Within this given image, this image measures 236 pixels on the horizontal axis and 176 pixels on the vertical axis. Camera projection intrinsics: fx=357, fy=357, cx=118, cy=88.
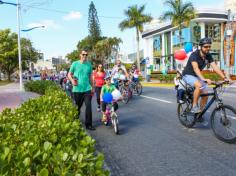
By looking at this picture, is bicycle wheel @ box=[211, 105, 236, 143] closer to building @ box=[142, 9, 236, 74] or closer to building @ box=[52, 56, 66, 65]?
building @ box=[142, 9, 236, 74]

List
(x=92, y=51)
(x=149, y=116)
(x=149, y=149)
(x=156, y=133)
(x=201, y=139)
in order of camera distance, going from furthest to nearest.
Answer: (x=92, y=51) < (x=149, y=116) < (x=156, y=133) < (x=201, y=139) < (x=149, y=149)

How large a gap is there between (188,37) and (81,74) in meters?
41.6

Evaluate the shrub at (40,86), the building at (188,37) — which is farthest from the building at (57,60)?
the shrub at (40,86)

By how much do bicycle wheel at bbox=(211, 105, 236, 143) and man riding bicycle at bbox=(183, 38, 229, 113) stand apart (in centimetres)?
67

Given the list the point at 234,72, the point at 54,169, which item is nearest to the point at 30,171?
the point at 54,169

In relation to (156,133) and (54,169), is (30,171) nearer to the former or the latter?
(54,169)

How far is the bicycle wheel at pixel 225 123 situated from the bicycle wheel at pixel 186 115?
0.93m

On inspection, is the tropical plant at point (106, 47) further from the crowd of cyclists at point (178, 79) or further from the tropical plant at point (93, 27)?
the crowd of cyclists at point (178, 79)

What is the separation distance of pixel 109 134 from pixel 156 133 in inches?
40.6

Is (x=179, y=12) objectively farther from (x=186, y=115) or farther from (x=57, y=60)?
(x=57, y=60)

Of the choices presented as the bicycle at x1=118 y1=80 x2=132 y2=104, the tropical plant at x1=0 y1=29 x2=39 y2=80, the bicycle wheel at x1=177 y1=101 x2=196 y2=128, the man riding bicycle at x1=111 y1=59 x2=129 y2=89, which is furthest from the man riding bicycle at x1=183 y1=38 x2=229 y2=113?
the tropical plant at x1=0 y1=29 x2=39 y2=80

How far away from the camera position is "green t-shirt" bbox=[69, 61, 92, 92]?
8375mm

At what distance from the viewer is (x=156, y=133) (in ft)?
25.2

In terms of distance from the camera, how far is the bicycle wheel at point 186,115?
764 centimetres
